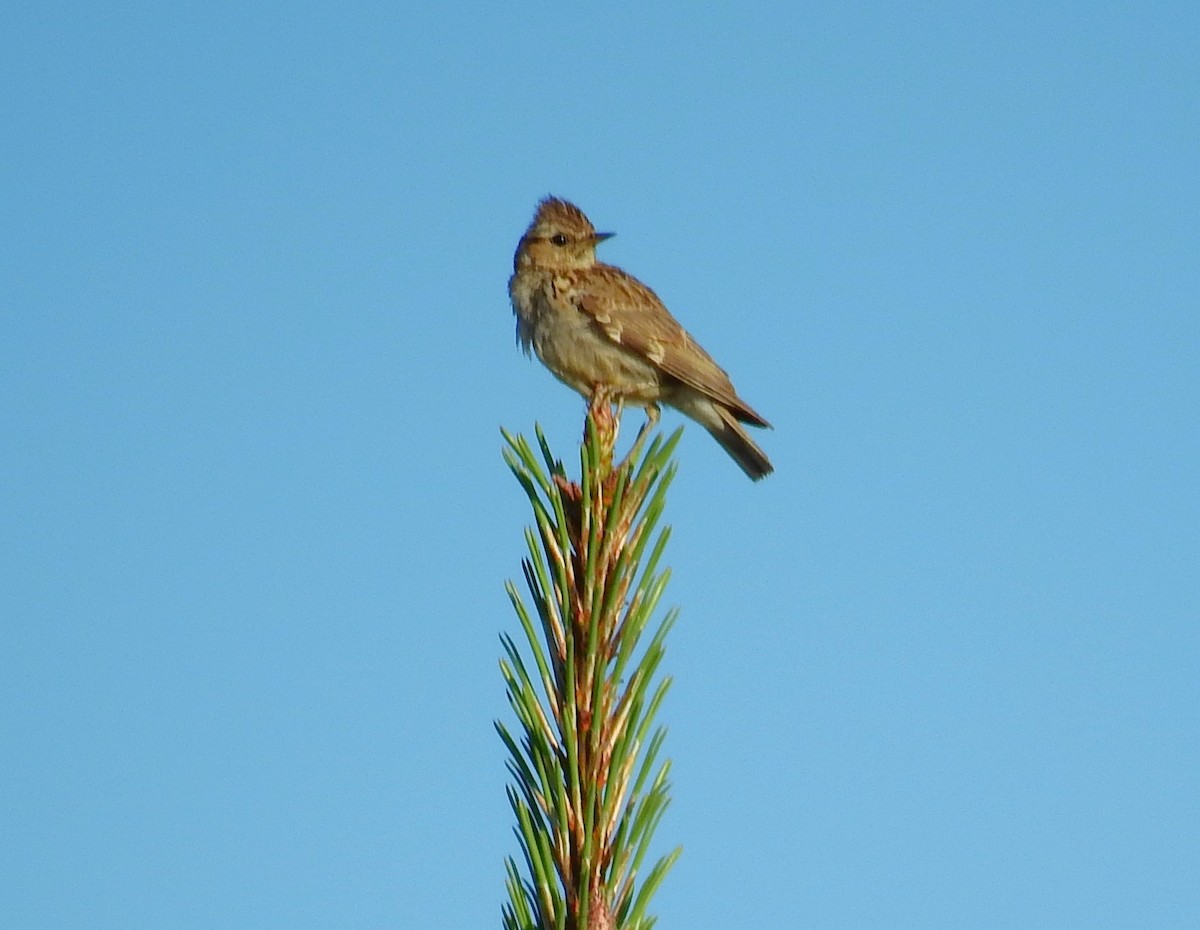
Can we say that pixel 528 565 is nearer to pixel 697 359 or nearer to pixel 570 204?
pixel 697 359

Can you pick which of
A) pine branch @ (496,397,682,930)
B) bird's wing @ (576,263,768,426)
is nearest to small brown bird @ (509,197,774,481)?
bird's wing @ (576,263,768,426)

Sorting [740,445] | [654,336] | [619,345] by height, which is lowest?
[740,445]

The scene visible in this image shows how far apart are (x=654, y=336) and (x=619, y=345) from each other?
0.39 meters

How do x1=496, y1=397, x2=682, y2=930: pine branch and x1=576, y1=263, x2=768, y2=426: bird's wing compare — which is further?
x1=576, y1=263, x2=768, y2=426: bird's wing

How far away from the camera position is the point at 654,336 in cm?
1142

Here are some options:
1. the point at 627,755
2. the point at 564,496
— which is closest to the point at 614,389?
the point at 564,496

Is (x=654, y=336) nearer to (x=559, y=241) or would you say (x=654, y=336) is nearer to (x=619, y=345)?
(x=619, y=345)

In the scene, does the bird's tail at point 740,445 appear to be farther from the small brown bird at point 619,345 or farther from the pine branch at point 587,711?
the pine branch at point 587,711

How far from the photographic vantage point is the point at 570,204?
12930 mm

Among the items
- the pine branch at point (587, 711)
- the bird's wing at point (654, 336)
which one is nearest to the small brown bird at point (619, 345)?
the bird's wing at point (654, 336)

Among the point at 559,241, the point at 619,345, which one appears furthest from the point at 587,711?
the point at 559,241

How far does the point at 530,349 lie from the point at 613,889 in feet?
28.3

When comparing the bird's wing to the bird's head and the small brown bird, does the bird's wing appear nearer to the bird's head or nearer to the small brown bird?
the small brown bird

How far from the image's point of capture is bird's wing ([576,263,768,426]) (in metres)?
11.3
